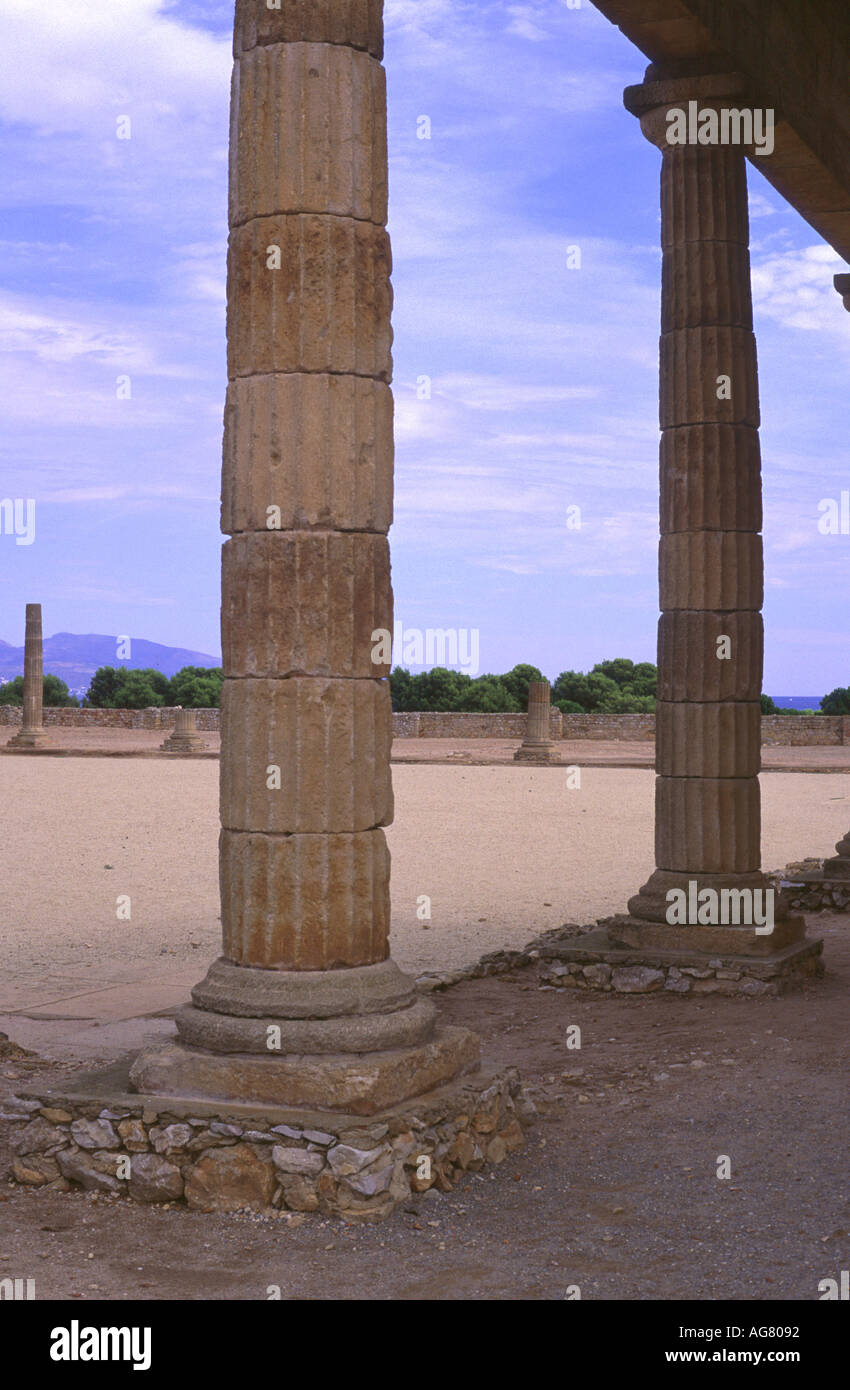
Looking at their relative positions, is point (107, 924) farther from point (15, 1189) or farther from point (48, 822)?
point (48, 822)

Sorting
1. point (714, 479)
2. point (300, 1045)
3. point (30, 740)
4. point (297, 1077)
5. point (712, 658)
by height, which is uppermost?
point (714, 479)

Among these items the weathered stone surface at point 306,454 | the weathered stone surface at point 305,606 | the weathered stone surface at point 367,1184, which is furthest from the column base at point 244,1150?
the weathered stone surface at point 306,454

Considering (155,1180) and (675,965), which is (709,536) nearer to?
(675,965)

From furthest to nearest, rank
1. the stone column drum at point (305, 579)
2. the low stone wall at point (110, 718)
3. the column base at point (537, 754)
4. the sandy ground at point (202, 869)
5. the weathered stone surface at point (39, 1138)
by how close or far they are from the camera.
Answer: the low stone wall at point (110, 718), the column base at point (537, 754), the sandy ground at point (202, 869), the stone column drum at point (305, 579), the weathered stone surface at point (39, 1138)

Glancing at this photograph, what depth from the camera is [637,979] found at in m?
10.1

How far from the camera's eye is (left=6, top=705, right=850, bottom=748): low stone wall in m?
42.2

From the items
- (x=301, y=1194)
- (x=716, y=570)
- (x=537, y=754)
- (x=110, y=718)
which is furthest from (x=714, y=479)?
(x=110, y=718)

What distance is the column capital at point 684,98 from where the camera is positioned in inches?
397

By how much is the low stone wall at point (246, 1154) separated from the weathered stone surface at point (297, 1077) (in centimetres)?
9

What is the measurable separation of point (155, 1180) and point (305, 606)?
2.44m

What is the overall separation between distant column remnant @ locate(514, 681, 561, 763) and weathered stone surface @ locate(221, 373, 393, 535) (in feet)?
98.9

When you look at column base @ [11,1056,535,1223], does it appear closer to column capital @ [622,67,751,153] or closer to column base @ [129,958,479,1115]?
column base @ [129,958,479,1115]

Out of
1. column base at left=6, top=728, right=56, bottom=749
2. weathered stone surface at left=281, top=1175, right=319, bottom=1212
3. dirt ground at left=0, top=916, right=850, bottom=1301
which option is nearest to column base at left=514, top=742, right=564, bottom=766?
column base at left=6, top=728, right=56, bottom=749

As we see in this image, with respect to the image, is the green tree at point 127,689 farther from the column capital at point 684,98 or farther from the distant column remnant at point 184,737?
the column capital at point 684,98
